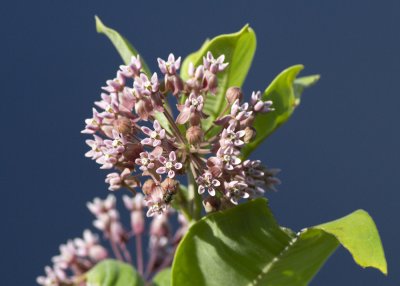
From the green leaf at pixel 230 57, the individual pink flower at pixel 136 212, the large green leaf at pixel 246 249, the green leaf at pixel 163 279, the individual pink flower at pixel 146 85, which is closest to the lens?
the large green leaf at pixel 246 249

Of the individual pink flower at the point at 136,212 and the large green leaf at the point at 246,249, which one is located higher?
the individual pink flower at the point at 136,212

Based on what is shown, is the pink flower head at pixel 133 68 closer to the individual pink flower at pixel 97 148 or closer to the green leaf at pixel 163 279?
the individual pink flower at pixel 97 148

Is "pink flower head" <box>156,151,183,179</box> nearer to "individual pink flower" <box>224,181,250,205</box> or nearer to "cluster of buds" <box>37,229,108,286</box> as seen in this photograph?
"individual pink flower" <box>224,181,250,205</box>

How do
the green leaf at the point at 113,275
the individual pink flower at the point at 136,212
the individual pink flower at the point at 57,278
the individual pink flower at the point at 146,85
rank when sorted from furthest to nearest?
the individual pink flower at the point at 136,212
the individual pink flower at the point at 57,278
the green leaf at the point at 113,275
the individual pink flower at the point at 146,85

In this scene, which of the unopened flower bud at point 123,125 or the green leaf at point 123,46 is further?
the green leaf at point 123,46

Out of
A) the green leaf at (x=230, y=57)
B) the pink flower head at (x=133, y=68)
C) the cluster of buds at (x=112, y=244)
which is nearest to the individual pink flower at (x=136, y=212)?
the cluster of buds at (x=112, y=244)

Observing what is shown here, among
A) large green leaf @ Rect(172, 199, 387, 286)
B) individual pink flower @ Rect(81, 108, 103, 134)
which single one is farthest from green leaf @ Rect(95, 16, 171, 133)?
large green leaf @ Rect(172, 199, 387, 286)

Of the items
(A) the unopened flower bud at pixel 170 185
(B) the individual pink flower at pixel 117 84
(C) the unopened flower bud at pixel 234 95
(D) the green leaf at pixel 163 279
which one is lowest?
(D) the green leaf at pixel 163 279
